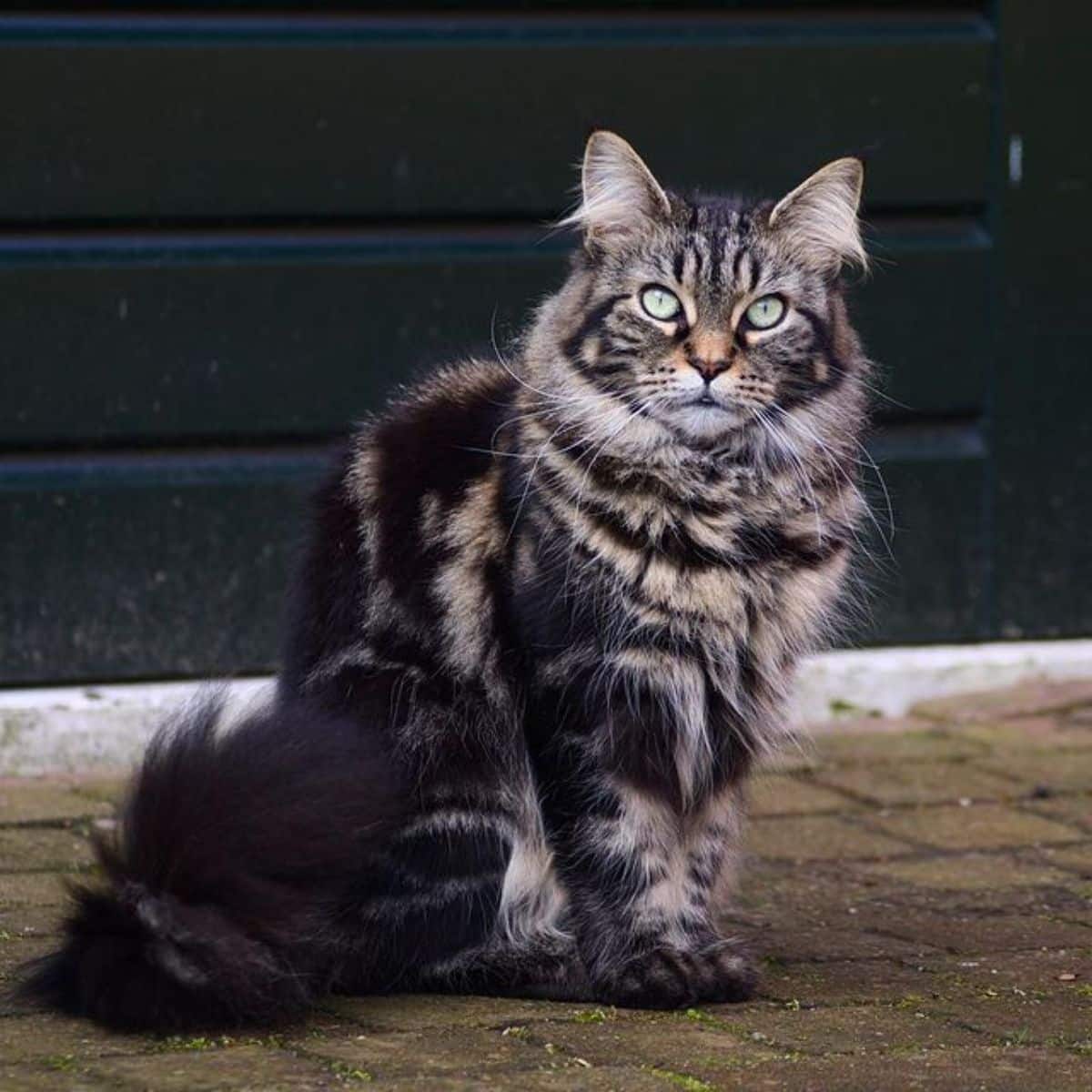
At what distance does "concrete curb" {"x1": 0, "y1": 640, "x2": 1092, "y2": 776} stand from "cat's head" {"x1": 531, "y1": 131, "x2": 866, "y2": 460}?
128 centimetres

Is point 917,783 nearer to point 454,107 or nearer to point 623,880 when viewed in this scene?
point 623,880

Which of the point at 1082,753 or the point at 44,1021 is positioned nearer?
the point at 44,1021

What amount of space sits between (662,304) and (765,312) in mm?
164

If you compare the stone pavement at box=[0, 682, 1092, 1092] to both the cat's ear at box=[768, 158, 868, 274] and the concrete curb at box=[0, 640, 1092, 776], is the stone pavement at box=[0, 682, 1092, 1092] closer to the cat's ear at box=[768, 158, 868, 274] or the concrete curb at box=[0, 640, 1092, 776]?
the concrete curb at box=[0, 640, 1092, 776]

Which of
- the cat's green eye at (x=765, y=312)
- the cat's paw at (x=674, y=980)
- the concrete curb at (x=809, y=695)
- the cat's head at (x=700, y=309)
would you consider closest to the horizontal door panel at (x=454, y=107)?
the concrete curb at (x=809, y=695)

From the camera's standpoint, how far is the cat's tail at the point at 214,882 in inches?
122

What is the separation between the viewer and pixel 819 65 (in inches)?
209

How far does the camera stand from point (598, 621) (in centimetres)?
345

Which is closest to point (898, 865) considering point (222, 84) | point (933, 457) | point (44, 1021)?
point (933, 457)

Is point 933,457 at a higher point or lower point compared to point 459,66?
lower

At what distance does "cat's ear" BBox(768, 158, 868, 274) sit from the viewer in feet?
12.1

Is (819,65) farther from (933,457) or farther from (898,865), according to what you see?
(898,865)

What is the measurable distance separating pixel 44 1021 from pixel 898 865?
5.80 ft

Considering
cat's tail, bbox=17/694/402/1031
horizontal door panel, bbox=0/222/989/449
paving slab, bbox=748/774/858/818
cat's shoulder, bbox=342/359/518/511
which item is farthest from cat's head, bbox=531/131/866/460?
horizontal door panel, bbox=0/222/989/449
